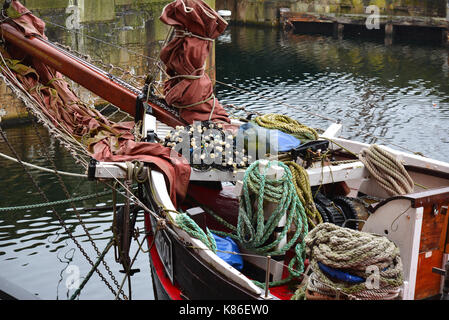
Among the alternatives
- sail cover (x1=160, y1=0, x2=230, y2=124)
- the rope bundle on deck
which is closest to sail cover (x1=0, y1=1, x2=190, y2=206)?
sail cover (x1=160, y1=0, x2=230, y2=124)

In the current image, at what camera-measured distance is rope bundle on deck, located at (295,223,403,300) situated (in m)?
3.98

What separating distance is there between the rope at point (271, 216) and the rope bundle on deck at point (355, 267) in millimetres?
796

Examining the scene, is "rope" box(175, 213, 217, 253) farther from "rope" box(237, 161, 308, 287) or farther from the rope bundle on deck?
the rope bundle on deck

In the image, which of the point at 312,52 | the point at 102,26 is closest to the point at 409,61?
the point at 312,52

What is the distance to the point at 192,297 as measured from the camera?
5.00m

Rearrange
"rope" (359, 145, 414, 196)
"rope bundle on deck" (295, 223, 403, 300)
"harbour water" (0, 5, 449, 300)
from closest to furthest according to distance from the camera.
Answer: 1. "rope bundle on deck" (295, 223, 403, 300)
2. "rope" (359, 145, 414, 196)
3. "harbour water" (0, 5, 449, 300)

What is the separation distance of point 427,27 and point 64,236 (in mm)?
23893

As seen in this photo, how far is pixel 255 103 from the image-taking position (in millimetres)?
16953

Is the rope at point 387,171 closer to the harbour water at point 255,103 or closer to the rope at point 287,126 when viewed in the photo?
the rope at point 287,126

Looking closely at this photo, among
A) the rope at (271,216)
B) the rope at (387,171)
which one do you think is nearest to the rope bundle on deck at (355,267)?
the rope at (271,216)

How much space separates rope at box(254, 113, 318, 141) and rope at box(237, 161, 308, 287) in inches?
57.8

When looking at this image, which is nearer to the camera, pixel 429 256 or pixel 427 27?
pixel 429 256

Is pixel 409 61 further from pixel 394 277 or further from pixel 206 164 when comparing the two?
pixel 394 277
